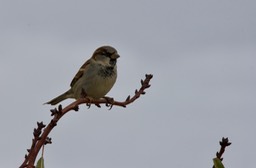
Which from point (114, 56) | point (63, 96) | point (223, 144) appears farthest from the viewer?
point (63, 96)

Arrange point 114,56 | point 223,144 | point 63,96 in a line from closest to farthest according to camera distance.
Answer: point 223,144 → point 114,56 → point 63,96

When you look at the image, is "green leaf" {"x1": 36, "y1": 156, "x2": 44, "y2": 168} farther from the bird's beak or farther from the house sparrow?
the bird's beak

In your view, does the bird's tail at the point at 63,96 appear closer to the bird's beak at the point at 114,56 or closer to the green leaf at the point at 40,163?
the bird's beak at the point at 114,56

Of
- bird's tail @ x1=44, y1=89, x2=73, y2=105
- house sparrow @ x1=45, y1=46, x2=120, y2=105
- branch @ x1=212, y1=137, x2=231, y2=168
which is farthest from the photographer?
bird's tail @ x1=44, y1=89, x2=73, y2=105

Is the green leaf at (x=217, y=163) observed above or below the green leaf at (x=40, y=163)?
above

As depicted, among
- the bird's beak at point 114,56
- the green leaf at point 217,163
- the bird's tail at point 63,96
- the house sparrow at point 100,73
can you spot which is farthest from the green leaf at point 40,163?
the bird's tail at point 63,96

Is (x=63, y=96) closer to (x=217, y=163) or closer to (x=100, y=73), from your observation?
(x=100, y=73)

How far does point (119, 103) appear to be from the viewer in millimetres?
1861

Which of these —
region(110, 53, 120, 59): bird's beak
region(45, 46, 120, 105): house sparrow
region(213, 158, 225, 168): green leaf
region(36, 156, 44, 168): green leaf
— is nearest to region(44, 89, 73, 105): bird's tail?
region(45, 46, 120, 105): house sparrow

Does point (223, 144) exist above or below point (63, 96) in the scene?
below

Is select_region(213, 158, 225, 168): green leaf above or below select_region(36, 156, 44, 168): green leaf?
above

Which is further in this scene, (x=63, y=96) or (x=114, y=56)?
(x=63, y=96)

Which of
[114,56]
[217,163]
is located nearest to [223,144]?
[217,163]

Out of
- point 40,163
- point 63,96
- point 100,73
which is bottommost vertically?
point 40,163
